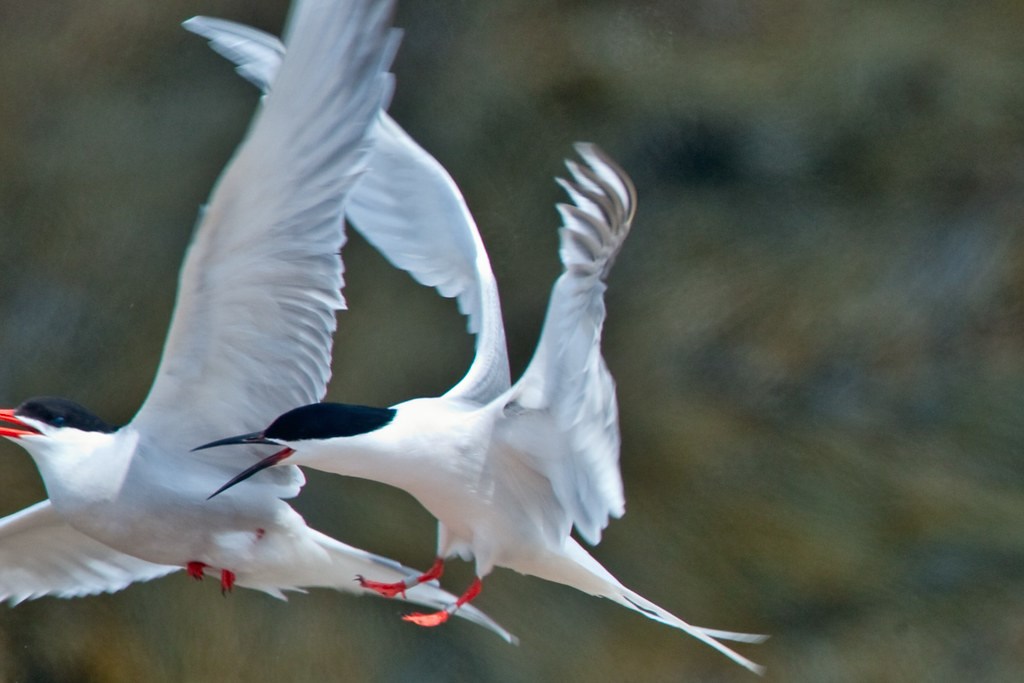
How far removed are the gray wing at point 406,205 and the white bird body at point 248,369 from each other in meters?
0.25

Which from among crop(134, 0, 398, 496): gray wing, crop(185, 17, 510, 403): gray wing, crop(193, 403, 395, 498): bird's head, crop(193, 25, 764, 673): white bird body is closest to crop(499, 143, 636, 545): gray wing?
crop(193, 25, 764, 673): white bird body

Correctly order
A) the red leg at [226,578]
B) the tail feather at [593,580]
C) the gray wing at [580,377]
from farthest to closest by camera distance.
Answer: the red leg at [226,578] < the tail feather at [593,580] < the gray wing at [580,377]

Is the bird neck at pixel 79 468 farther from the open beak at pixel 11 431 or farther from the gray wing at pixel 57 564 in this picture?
the gray wing at pixel 57 564

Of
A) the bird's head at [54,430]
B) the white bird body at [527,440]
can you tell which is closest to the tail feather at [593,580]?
the white bird body at [527,440]

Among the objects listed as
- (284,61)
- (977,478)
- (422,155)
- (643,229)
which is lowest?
(977,478)

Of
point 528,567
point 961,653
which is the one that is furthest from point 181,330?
point 961,653

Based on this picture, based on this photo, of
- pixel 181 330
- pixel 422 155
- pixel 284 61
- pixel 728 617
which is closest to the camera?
pixel 284 61

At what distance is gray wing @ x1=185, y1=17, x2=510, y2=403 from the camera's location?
5.24 ft

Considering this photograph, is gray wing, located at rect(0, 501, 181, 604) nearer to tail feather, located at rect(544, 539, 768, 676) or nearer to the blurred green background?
tail feather, located at rect(544, 539, 768, 676)

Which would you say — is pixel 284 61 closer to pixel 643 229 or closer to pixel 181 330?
pixel 181 330

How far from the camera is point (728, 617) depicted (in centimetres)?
267

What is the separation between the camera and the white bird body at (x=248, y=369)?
1206 mm

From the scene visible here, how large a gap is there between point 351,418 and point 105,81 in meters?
1.95

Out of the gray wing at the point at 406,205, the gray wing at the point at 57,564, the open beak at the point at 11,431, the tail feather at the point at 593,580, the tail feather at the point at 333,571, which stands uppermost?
the gray wing at the point at 406,205
